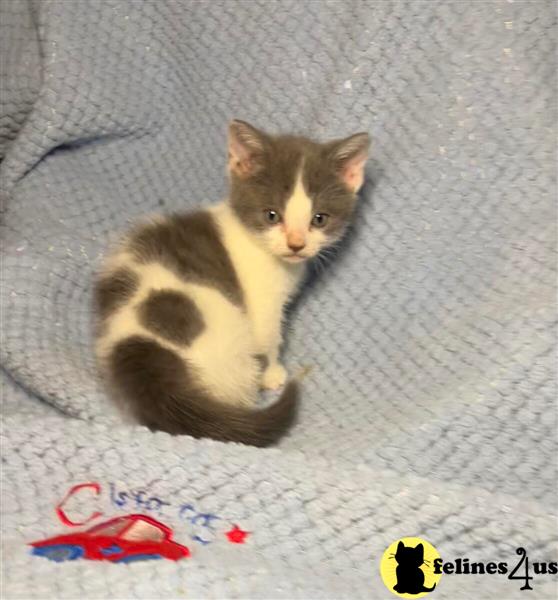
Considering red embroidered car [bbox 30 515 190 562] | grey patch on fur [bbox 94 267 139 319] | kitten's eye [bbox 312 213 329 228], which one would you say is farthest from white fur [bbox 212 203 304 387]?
red embroidered car [bbox 30 515 190 562]

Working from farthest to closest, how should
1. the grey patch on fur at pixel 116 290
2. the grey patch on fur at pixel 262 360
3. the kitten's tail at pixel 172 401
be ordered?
the grey patch on fur at pixel 262 360 → the grey patch on fur at pixel 116 290 → the kitten's tail at pixel 172 401

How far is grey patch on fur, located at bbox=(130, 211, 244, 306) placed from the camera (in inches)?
47.1

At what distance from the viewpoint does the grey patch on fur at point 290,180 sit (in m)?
1.22

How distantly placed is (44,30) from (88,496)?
3.31ft

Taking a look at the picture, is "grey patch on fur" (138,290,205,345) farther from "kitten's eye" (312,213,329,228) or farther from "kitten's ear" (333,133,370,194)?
"kitten's ear" (333,133,370,194)

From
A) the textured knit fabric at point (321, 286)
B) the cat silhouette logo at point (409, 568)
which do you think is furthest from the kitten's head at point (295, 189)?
the cat silhouette logo at point (409, 568)

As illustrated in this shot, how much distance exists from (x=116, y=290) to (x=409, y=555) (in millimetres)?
645

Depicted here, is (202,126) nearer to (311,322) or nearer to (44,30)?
(44,30)

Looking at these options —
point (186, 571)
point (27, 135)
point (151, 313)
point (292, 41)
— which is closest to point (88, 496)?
point (186, 571)

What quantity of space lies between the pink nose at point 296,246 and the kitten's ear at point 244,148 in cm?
17

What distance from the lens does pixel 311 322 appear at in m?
1.39

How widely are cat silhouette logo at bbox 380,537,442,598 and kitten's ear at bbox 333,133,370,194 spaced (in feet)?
2.15

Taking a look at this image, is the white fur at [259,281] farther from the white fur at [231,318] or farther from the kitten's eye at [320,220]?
the kitten's eye at [320,220]

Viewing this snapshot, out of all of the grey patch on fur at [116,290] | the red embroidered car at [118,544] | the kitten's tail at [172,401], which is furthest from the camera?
the grey patch on fur at [116,290]
